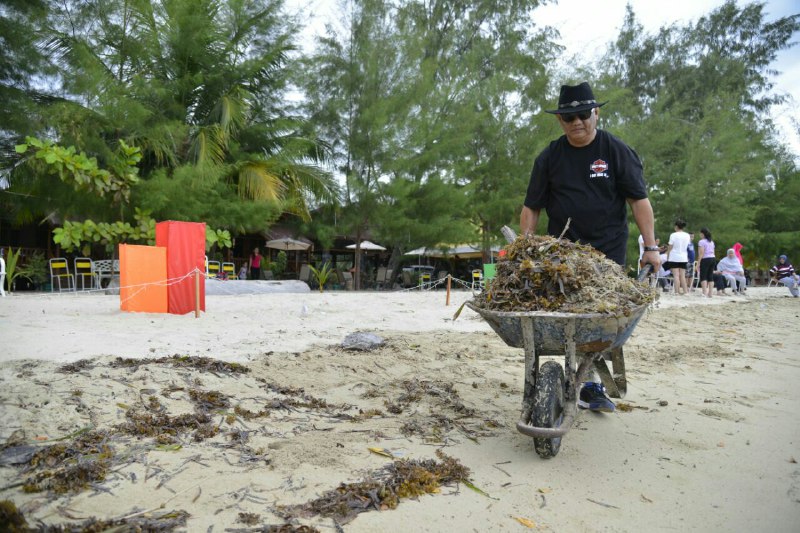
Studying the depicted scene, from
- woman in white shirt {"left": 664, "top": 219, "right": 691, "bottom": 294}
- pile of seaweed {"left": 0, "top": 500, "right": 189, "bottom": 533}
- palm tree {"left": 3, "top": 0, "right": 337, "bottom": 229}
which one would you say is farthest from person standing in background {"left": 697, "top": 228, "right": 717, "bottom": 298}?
pile of seaweed {"left": 0, "top": 500, "right": 189, "bottom": 533}

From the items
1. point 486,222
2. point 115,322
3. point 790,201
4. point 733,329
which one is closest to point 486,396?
point 115,322

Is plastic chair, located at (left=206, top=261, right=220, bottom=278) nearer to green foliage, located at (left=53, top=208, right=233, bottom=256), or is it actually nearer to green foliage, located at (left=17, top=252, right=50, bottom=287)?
green foliage, located at (left=53, top=208, right=233, bottom=256)

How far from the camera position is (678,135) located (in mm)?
22766

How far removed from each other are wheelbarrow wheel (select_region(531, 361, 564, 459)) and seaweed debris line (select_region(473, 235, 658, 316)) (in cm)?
32

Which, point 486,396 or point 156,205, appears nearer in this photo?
point 486,396

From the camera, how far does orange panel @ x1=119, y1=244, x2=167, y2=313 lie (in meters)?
6.38

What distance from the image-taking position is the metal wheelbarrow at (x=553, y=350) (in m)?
2.23

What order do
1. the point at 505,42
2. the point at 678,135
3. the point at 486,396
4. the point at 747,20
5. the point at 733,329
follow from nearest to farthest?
the point at 486,396 → the point at 733,329 → the point at 505,42 → the point at 678,135 → the point at 747,20

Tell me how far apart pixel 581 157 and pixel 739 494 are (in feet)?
6.03

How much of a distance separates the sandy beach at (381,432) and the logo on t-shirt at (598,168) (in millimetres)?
1018

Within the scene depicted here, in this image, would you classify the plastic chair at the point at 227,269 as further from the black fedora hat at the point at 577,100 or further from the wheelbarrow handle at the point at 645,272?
the wheelbarrow handle at the point at 645,272

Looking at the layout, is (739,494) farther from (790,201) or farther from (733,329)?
(790,201)

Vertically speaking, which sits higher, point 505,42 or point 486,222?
point 505,42

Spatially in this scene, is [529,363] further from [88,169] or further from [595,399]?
[88,169]
